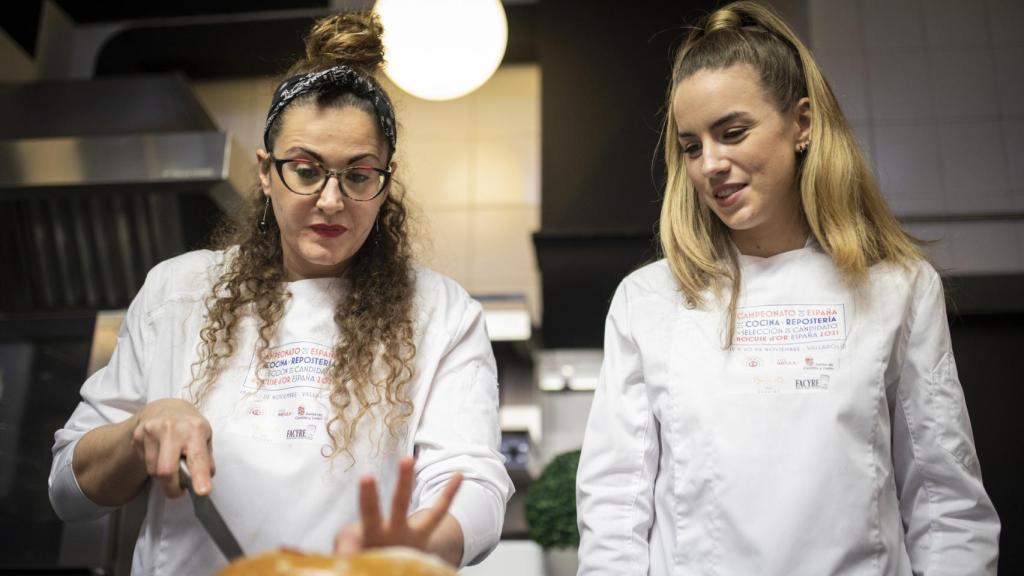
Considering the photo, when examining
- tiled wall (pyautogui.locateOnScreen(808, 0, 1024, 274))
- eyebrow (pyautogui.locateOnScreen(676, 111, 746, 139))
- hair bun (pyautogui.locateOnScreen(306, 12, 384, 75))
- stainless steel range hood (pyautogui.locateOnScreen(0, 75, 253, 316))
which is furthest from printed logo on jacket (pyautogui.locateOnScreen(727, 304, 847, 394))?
stainless steel range hood (pyautogui.locateOnScreen(0, 75, 253, 316))

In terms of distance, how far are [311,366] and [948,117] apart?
1.83 meters

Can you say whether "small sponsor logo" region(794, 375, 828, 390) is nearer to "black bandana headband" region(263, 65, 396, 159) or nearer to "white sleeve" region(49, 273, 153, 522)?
"black bandana headband" region(263, 65, 396, 159)

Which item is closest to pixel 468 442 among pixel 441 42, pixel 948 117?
pixel 441 42

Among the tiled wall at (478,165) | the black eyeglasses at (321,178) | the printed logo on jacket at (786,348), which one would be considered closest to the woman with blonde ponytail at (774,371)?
the printed logo on jacket at (786,348)

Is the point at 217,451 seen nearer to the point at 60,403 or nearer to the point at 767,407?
the point at 767,407

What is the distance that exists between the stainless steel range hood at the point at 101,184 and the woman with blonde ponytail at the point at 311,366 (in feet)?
4.92

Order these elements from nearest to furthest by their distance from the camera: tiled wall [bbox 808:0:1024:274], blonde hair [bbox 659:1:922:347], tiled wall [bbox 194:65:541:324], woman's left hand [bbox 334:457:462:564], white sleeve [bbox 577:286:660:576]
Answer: woman's left hand [bbox 334:457:462:564] → white sleeve [bbox 577:286:660:576] → blonde hair [bbox 659:1:922:347] → tiled wall [bbox 808:0:1024:274] → tiled wall [bbox 194:65:541:324]

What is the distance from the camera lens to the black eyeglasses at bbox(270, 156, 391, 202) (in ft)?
3.72

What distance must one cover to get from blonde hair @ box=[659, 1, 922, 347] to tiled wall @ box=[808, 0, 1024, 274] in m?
1.06

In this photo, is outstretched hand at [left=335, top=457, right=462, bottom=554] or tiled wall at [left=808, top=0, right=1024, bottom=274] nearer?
outstretched hand at [left=335, top=457, right=462, bottom=554]

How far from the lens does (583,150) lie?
2.79 meters

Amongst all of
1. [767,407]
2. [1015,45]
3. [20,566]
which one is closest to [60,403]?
[20,566]

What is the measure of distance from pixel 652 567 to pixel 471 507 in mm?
286

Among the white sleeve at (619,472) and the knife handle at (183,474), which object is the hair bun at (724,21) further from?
the knife handle at (183,474)
